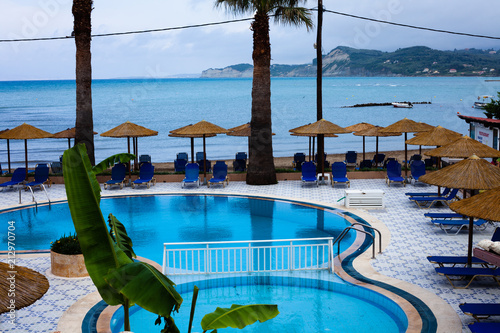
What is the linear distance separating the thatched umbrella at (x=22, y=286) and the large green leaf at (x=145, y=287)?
159 cm

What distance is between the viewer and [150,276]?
5.28 meters

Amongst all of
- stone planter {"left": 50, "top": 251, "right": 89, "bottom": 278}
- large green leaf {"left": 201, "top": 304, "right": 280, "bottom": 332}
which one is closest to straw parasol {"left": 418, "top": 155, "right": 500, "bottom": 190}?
large green leaf {"left": 201, "top": 304, "right": 280, "bottom": 332}

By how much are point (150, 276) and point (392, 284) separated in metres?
7.25

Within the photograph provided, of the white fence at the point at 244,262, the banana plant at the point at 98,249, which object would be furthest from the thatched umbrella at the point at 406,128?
the banana plant at the point at 98,249

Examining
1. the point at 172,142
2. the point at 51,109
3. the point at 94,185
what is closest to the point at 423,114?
the point at 172,142

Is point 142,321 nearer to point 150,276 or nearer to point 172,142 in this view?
point 150,276

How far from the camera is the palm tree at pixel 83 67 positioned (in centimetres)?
2302

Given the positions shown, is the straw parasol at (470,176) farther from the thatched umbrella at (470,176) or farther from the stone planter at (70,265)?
the stone planter at (70,265)

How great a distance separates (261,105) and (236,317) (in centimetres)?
1692

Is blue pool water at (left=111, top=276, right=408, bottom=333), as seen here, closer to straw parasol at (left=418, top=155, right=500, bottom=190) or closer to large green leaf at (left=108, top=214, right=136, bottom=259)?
large green leaf at (left=108, top=214, right=136, bottom=259)

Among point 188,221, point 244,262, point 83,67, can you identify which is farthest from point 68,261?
point 83,67

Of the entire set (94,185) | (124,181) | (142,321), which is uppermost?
(94,185)

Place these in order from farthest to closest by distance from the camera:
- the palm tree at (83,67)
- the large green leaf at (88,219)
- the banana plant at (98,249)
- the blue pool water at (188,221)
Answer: the palm tree at (83,67)
the blue pool water at (188,221)
the large green leaf at (88,219)
the banana plant at (98,249)

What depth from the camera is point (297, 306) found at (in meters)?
10.4
